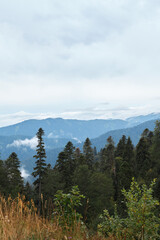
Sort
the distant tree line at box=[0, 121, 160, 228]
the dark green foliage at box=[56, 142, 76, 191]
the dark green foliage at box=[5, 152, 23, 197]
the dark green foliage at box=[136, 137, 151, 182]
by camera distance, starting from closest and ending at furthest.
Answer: the distant tree line at box=[0, 121, 160, 228], the dark green foliage at box=[5, 152, 23, 197], the dark green foliage at box=[56, 142, 76, 191], the dark green foliage at box=[136, 137, 151, 182]

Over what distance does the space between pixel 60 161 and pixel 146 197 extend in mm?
35108

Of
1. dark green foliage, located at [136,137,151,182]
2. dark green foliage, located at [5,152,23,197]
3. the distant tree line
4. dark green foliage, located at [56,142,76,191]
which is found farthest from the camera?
dark green foliage, located at [136,137,151,182]

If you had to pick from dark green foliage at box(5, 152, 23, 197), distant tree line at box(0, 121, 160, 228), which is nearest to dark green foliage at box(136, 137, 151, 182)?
distant tree line at box(0, 121, 160, 228)

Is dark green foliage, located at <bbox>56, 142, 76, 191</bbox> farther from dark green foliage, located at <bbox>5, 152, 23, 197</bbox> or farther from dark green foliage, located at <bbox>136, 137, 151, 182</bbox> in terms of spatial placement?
dark green foliage, located at <bbox>136, 137, 151, 182</bbox>

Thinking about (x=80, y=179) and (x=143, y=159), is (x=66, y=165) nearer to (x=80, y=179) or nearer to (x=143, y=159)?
(x=80, y=179)

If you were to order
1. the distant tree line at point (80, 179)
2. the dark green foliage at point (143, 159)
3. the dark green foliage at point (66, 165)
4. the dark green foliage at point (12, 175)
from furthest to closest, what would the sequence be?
the dark green foliage at point (143, 159) < the dark green foliage at point (66, 165) < the dark green foliage at point (12, 175) < the distant tree line at point (80, 179)

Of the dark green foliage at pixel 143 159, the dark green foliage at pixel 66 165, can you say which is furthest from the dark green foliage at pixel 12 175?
the dark green foliage at pixel 143 159

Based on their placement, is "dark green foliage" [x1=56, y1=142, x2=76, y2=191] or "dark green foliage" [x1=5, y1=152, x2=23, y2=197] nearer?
"dark green foliage" [x1=5, y1=152, x2=23, y2=197]

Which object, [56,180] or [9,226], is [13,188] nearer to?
[56,180]

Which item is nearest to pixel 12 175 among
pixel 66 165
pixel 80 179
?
pixel 66 165

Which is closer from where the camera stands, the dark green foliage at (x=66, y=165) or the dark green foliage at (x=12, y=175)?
the dark green foliage at (x=12, y=175)

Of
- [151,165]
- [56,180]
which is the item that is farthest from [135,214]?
[151,165]

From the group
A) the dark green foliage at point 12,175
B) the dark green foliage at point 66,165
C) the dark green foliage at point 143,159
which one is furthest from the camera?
the dark green foliage at point 143,159

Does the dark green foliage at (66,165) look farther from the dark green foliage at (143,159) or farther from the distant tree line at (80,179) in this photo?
the dark green foliage at (143,159)
